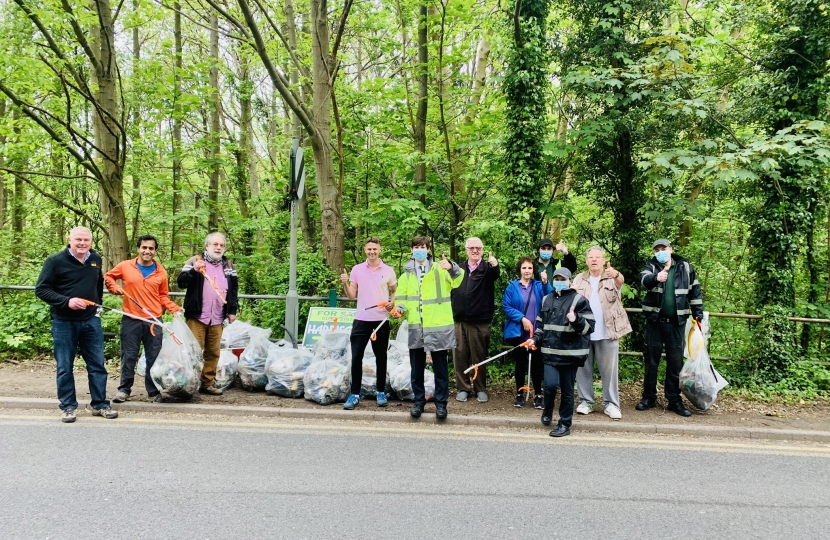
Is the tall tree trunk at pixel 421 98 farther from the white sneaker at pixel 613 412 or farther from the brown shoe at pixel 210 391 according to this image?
the white sneaker at pixel 613 412

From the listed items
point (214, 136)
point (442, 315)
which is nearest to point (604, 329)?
point (442, 315)

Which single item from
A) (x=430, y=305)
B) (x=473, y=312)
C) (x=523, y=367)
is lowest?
(x=523, y=367)

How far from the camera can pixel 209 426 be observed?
5.28 meters

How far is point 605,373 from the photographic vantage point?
19.6 feet

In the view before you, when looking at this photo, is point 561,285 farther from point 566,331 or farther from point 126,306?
point 126,306

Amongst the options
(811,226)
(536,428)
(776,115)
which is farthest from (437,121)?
(536,428)

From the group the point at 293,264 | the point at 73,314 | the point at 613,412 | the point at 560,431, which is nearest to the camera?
the point at 560,431

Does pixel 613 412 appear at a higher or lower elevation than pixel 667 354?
lower

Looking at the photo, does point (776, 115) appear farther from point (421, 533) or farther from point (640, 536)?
point (421, 533)

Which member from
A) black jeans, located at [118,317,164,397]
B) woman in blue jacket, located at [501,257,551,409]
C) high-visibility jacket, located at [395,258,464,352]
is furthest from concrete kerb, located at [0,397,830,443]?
high-visibility jacket, located at [395,258,464,352]

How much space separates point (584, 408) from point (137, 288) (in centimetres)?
553

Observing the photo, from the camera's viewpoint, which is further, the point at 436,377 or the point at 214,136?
the point at 214,136

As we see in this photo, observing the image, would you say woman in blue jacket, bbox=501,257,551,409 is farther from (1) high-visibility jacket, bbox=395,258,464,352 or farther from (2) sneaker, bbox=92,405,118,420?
(2) sneaker, bbox=92,405,118,420

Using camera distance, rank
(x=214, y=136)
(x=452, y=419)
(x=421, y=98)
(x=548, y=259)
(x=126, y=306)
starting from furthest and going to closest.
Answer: (x=214, y=136)
(x=421, y=98)
(x=548, y=259)
(x=126, y=306)
(x=452, y=419)
